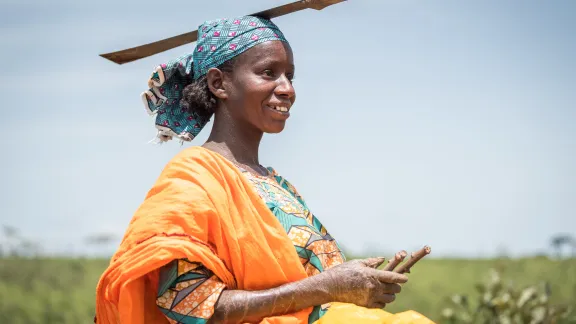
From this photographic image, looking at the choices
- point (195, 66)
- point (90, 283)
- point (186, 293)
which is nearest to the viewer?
point (186, 293)

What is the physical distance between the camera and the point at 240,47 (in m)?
3.83

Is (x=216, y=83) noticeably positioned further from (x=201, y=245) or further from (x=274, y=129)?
(x=201, y=245)

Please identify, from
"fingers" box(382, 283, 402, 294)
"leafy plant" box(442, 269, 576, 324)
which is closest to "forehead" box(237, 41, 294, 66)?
"fingers" box(382, 283, 402, 294)

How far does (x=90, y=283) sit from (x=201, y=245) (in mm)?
10756

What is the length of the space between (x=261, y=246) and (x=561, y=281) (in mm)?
11206

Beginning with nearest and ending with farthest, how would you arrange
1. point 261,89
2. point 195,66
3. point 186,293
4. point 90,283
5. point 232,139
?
point 186,293, point 261,89, point 232,139, point 195,66, point 90,283

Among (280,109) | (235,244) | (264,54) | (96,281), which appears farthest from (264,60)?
(96,281)

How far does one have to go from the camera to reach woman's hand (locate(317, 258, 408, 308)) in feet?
11.2

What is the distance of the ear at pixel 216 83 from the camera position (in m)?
3.88

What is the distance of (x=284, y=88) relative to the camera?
3.82 m

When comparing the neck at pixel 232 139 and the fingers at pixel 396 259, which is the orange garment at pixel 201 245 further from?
the neck at pixel 232 139

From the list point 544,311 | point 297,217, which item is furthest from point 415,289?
point 297,217

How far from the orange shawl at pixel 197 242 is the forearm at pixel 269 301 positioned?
0.05 m

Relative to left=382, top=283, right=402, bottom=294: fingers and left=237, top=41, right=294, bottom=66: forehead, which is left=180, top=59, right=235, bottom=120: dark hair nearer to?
left=237, top=41, right=294, bottom=66: forehead
